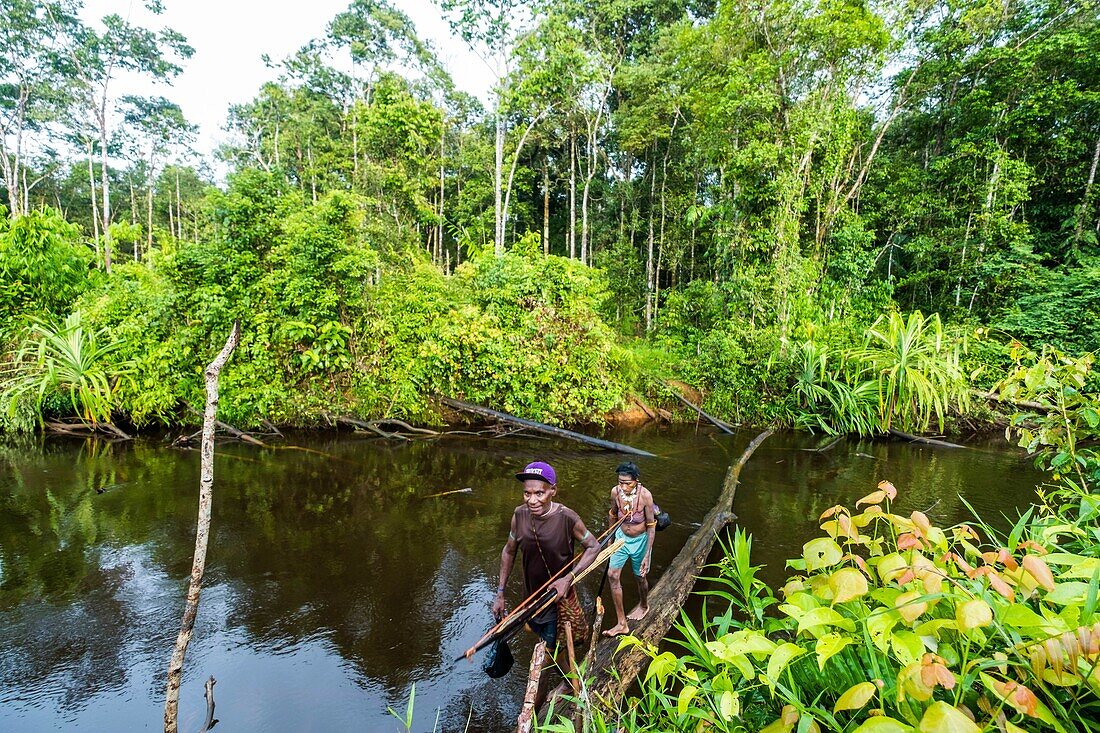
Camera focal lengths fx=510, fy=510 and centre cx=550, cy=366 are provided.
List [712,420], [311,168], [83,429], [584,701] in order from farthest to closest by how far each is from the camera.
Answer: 1. [311,168]
2. [712,420]
3. [83,429]
4. [584,701]

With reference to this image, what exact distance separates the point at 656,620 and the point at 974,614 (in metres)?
3.19

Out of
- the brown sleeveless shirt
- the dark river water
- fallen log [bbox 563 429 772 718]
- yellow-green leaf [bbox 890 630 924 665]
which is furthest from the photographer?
the dark river water

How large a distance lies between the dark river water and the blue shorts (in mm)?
1052

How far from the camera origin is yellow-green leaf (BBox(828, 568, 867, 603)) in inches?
56.2

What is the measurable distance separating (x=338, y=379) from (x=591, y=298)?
Answer: 639 cm

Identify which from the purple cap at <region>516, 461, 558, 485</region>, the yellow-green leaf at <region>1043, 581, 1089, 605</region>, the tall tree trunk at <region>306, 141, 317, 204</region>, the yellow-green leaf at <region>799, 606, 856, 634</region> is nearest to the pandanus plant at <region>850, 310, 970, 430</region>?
the purple cap at <region>516, 461, 558, 485</region>

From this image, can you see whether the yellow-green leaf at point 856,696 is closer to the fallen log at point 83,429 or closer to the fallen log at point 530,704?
the fallen log at point 530,704

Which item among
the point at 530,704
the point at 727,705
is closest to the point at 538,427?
the point at 530,704

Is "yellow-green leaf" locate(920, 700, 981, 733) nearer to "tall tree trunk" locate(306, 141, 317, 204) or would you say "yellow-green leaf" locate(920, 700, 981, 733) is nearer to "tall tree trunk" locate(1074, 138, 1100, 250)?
"tall tree trunk" locate(1074, 138, 1100, 250)

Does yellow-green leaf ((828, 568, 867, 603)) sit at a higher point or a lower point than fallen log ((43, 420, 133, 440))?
higher

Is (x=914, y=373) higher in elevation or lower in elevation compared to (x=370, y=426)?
higher

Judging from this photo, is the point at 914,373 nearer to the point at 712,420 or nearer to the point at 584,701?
the point at 712,420

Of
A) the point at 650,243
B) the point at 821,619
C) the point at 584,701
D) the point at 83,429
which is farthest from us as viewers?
the point at 650,243

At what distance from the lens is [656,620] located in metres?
4.02
